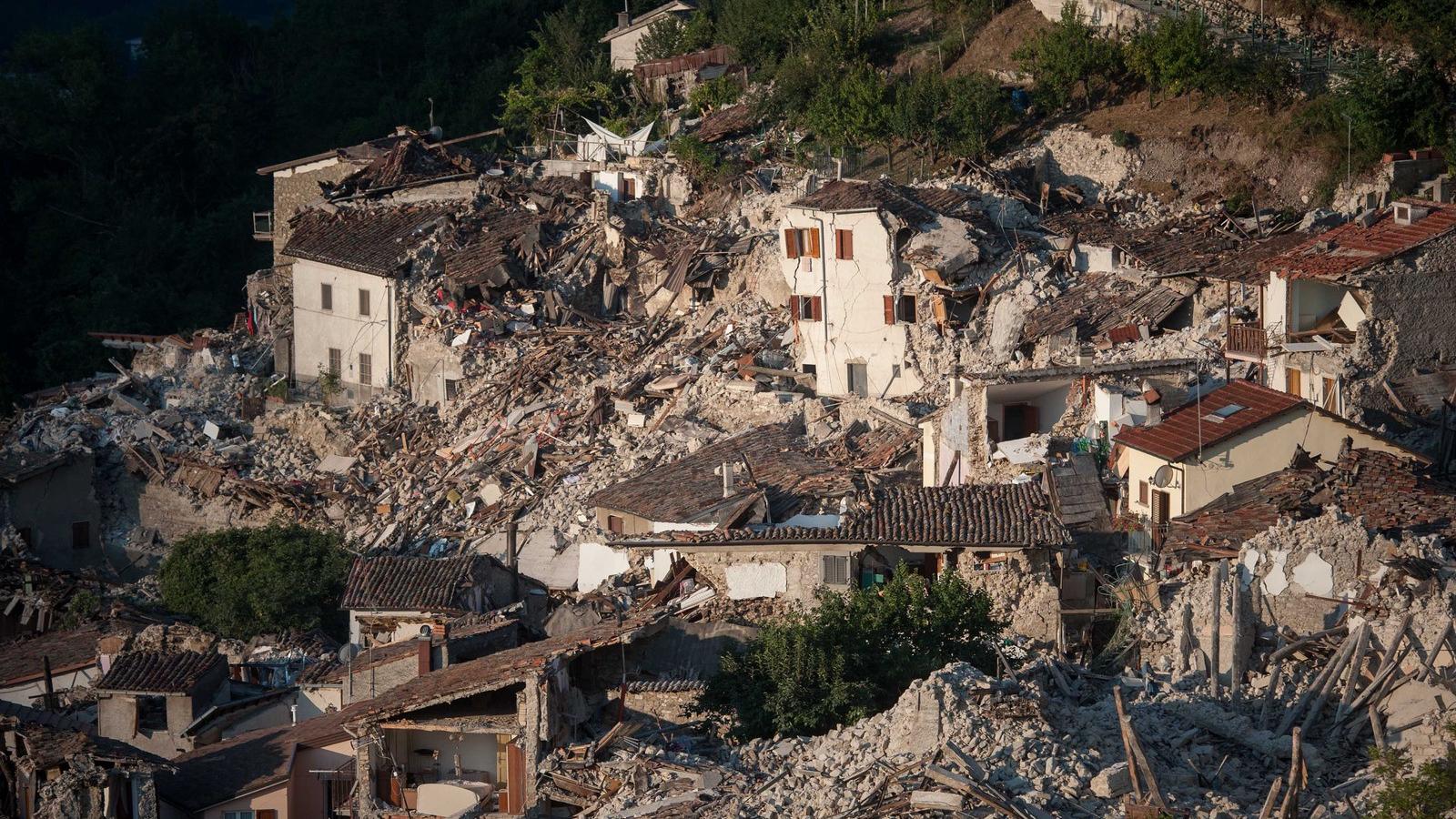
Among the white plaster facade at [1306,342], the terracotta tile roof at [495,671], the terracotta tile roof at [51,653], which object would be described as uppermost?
the white plaster facade at [1306,342]

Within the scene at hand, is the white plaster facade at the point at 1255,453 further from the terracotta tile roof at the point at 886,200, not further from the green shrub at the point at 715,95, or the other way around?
the green shrub at the point at 715,95

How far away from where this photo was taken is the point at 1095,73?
45000mm

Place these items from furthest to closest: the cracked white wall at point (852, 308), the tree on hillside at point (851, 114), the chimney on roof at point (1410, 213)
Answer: the tree on hillside at point (851, 114) → the cracked white wall at point (852, 308) → the chimney on roof at point (1410, 213)

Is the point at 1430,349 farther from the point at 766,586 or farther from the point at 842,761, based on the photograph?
the point at 842,761

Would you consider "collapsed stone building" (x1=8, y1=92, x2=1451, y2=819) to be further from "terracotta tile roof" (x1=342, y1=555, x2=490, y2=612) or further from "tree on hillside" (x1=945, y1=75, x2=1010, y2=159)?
"tree on hillside" (x1=945, y1=75, x2=1010, y2=159)

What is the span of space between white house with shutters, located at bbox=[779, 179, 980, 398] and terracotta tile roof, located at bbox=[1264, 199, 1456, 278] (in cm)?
572

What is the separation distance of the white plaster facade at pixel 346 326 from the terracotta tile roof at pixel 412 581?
30.1 ft

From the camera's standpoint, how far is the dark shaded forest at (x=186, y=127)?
6022cm

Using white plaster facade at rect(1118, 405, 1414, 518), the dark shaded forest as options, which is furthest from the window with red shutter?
the dark shaded forest

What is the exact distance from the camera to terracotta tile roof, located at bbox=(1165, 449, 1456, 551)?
28.3 metres

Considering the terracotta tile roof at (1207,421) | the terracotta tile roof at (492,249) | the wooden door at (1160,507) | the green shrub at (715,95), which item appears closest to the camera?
the terracotta tile roof at (1207,421)

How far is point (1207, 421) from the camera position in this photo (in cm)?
3097

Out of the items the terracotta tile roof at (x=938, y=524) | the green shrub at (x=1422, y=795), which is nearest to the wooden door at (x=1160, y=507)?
the terracotta tile roof at (x=938, y=524)

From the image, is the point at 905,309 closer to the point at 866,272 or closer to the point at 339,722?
the point at 866,272
